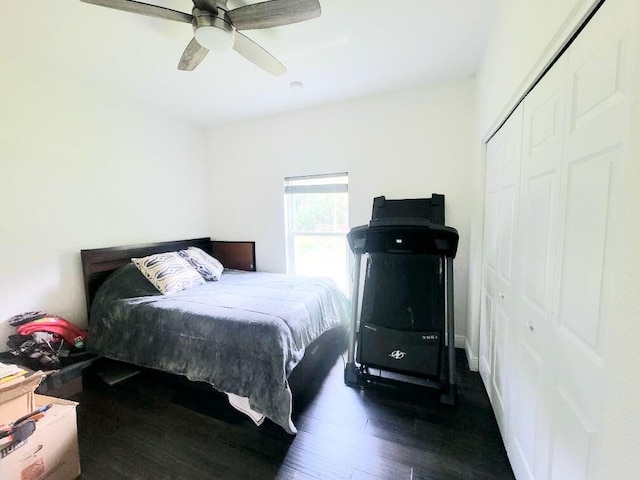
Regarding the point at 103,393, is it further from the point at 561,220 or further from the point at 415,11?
the point at 415,11

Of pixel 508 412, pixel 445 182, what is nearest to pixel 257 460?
pixel 508 412

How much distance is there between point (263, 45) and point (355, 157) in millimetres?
1390

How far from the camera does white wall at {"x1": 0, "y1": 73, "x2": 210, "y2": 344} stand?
2086 mm

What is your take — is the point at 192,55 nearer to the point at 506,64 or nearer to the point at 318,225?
the point at 506,64

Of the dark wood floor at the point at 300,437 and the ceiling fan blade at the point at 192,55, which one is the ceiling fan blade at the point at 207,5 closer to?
the ceiling fan blade at the point at 192,55

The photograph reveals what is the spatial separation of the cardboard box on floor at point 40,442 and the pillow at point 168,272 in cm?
109

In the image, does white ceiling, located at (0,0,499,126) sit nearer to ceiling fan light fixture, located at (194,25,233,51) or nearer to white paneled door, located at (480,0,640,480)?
ceiling fan light fixture, located at (194,25,233,51)

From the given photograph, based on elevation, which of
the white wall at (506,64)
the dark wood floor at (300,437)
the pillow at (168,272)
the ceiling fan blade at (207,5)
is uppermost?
the ceiling fan blade at (207,5)

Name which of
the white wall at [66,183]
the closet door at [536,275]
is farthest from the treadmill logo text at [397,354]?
the white wall at [66,183]

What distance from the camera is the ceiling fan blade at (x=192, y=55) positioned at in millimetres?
1688

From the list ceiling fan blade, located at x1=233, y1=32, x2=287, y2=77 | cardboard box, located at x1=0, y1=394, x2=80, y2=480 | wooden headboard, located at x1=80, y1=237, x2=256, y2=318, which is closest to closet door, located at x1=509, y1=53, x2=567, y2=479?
ceiling fan blade, located at x1=233, y1=32, x2=287, y2=77

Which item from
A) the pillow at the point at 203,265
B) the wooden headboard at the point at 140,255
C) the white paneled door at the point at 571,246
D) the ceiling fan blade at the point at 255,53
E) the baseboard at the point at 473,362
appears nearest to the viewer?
the white paneled door at the point at 571,246

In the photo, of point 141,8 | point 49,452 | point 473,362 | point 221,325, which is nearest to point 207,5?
point 141,8

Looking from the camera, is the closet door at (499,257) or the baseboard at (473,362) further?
the baseboard at (473,362)
